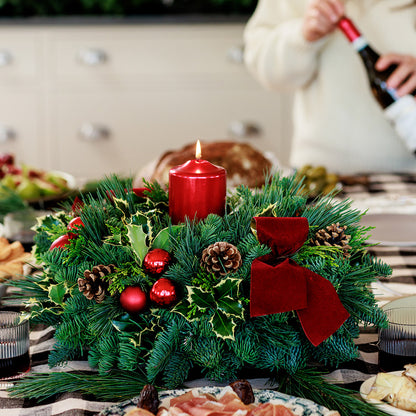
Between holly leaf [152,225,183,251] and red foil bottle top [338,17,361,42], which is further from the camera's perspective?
red foil bottle top [338,17,361,42]

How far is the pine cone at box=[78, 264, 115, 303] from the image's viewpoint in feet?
1.66

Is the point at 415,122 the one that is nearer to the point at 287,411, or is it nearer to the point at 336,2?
the point at 336,2

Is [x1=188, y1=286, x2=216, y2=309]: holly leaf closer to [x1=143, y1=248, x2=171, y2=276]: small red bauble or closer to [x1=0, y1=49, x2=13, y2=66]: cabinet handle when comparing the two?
[x1=143, y1=248, x2=171, y2=276]: small red bauble

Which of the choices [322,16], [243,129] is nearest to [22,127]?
→ [243,129]

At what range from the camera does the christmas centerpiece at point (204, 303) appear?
50 centimetres

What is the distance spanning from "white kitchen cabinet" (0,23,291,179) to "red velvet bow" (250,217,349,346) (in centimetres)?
204

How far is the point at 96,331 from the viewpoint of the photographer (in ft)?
1.70

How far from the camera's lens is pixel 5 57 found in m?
2.43

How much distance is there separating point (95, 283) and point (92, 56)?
2.08 m

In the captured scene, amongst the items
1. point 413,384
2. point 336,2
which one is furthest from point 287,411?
point 336,2

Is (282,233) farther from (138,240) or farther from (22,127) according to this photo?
(22,127)

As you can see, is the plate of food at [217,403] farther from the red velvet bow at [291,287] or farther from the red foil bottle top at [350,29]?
the red foil bottle top at [350,29]

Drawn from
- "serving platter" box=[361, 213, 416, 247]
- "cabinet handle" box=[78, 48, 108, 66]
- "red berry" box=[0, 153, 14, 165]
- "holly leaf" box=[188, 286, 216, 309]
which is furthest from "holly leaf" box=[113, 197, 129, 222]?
"cabinet handle" box=[78, 48, 108, 66]

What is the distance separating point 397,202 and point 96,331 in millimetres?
659
